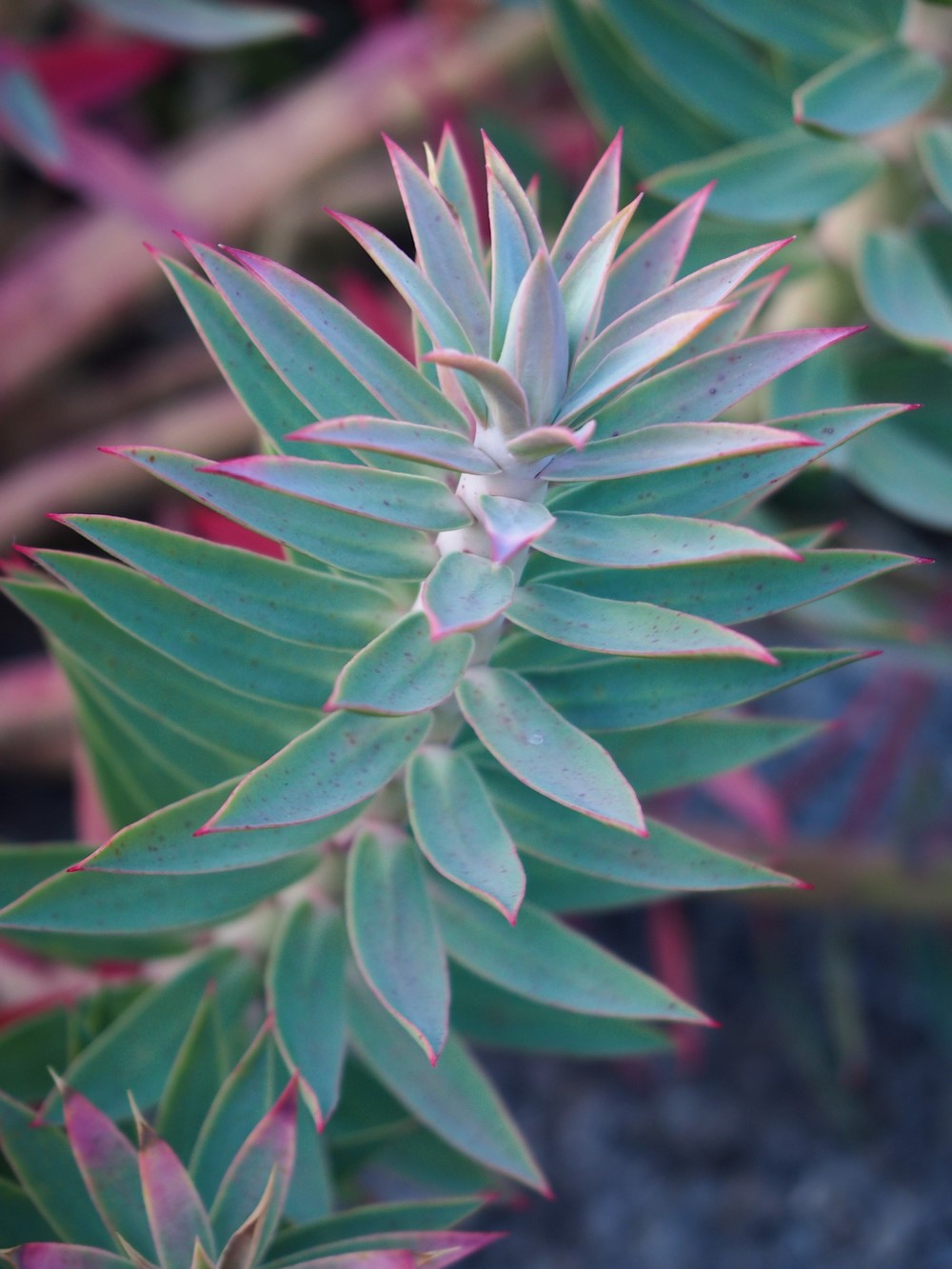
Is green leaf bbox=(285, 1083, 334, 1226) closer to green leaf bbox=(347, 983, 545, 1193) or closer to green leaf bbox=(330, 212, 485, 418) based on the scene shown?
green leaf bbox=(347, 983, 545, 1193)

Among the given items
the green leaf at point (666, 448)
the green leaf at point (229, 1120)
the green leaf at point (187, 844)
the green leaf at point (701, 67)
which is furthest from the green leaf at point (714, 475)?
the green leaf at point (701, 67)

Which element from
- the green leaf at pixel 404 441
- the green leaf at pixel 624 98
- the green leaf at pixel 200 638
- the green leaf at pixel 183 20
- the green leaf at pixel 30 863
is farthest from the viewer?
the green leaf at pixel 183 20

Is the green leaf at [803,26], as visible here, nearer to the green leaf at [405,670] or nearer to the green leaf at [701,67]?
the green leaf at [701,67]

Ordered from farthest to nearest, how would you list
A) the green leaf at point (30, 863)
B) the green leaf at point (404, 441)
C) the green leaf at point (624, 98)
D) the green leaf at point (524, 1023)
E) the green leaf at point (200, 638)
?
the green leaf at point (624, 98), the green leaf at point (524, 1023), the green leaf at point (30, 863), the green leaf at point (200, 638), the green leaf at point (404, 441)

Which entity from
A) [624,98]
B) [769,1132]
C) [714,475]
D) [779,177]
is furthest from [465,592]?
[769,1132]

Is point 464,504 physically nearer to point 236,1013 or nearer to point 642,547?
point 642,547

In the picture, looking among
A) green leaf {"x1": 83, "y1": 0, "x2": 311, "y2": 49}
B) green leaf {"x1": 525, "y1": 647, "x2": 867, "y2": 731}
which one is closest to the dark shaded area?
green leaf {"x1": 525, "y1": 647, "x2": 867, "y2": 731}

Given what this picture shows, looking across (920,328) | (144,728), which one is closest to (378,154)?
(920,328)

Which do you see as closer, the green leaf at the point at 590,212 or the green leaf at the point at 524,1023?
the green leaf at the point at 590,212
